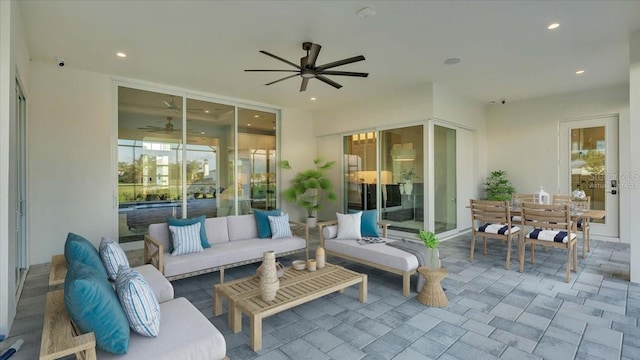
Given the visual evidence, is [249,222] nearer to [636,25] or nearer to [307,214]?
[307,214]

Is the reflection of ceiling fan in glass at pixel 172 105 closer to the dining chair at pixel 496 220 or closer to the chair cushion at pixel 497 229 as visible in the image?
the dining chair at pixel 496 220

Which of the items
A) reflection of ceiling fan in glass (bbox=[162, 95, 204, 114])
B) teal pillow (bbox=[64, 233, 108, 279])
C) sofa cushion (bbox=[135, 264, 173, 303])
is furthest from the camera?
reflection of ceiling fan in glass (bbox=[162, 95, 204, 114])

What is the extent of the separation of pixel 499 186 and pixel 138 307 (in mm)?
7585

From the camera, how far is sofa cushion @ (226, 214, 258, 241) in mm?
4484

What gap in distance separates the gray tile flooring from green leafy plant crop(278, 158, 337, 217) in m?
3.42

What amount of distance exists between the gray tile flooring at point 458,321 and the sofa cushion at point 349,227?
A: 615 mm

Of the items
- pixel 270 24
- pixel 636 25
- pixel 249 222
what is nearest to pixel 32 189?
pixel 249 222

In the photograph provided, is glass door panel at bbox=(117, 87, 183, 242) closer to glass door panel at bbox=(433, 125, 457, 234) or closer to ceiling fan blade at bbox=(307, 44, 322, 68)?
ceiling fan blade at bbox=(307, 44, 322, 68)

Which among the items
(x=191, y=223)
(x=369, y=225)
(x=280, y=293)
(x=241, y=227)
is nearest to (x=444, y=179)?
(x=369, y=225)

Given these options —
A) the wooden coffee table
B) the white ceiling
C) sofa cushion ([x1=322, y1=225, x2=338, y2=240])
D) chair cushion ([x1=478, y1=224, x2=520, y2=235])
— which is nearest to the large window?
the white ceiling

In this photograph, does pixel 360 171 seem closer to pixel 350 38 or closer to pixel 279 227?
pixel 279 227

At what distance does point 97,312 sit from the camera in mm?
1604

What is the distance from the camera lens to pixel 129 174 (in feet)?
18.1

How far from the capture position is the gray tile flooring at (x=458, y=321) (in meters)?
2.37
